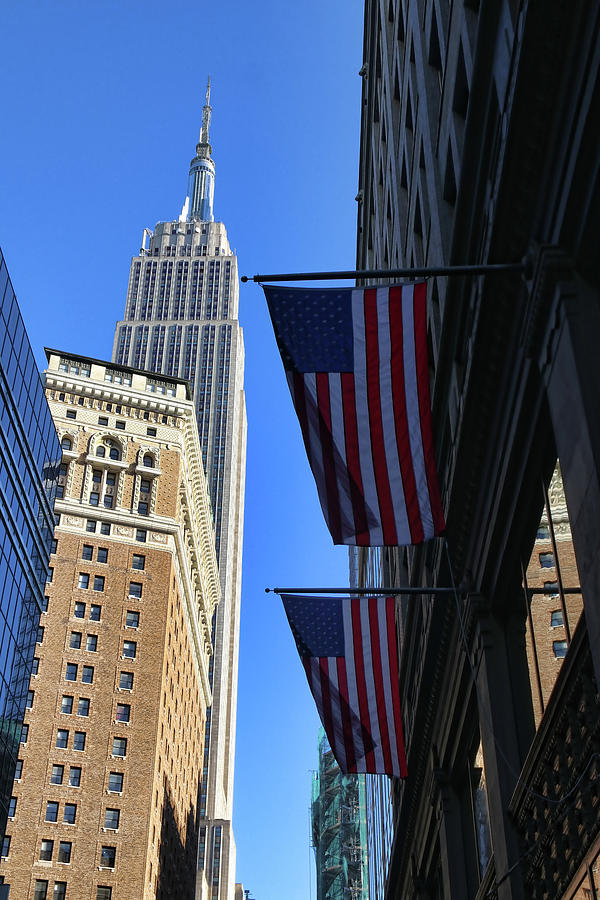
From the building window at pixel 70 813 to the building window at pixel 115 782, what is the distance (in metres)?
2.76

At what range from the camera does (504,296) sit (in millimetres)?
16562

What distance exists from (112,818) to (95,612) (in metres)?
15.7

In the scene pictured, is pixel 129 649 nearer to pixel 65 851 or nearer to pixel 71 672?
pixel 71 672

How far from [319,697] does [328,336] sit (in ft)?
31.5

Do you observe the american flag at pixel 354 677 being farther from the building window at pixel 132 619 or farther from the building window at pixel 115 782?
the building window at pixel 132 619

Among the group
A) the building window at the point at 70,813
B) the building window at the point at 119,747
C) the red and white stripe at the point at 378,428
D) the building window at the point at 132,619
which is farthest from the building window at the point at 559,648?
the building window at the point at 132,619

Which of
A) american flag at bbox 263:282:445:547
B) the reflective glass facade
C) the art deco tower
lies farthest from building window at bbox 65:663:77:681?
the art deco tower

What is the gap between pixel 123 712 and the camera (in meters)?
77.5

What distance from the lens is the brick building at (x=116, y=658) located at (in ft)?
234

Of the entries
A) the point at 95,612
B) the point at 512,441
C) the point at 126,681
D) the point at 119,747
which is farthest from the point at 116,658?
the point at 512,441

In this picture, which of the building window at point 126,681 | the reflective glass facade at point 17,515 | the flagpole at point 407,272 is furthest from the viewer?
the building window at point 126,681

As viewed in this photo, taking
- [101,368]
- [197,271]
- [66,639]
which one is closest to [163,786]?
[66,639]

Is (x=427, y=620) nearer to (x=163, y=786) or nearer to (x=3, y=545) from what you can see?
(x=3, y=545)

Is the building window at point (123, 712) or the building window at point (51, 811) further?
the building window at point (123, 712)
